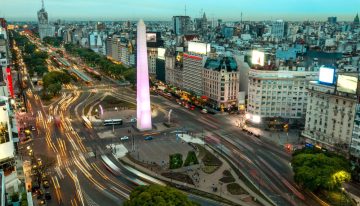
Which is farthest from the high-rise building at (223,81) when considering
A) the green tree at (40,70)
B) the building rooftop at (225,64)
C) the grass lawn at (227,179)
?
the green tree at (40,70)

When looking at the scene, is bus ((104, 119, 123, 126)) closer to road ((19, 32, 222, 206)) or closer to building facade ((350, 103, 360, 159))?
road ((19, 32, 222, 206))

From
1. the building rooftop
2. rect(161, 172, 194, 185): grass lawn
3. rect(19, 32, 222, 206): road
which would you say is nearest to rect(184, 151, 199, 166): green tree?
rect(161, 172, 194, 185): grass lawn

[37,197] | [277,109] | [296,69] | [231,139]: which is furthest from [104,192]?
[296,69]

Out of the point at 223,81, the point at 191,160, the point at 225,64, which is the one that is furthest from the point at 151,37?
the point at 191,160

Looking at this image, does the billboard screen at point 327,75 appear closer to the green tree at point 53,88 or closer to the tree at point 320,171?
the tree at point 320,171

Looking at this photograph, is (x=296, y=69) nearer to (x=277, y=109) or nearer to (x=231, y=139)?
(x=277, y=109)
